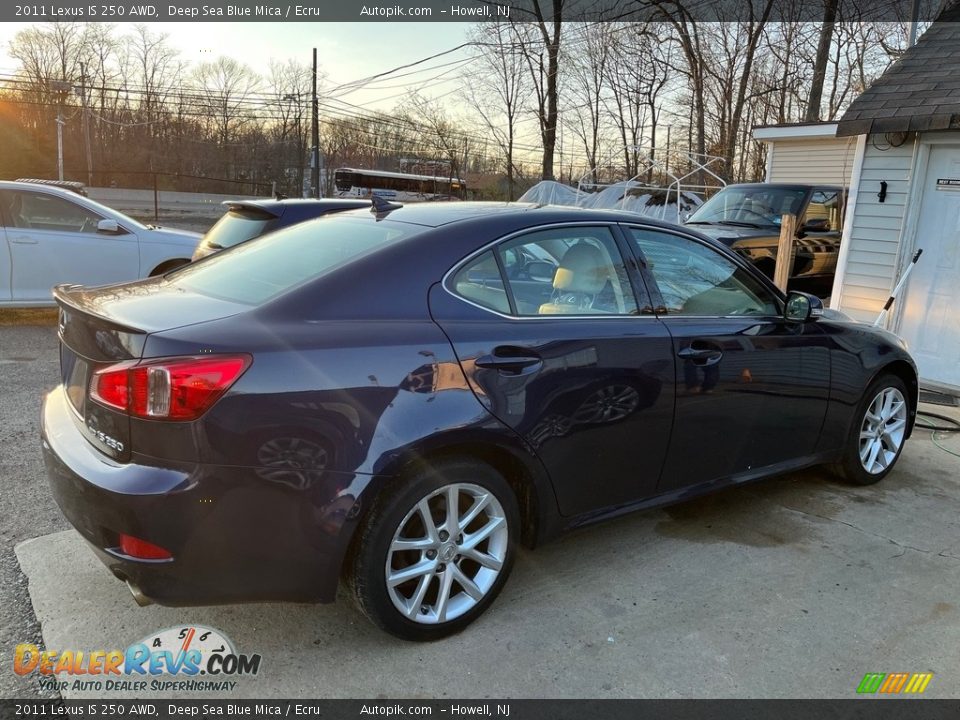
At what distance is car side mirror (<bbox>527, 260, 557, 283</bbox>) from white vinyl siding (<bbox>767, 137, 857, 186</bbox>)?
41.4ft

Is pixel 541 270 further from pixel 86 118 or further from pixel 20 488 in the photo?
pixel 86 118

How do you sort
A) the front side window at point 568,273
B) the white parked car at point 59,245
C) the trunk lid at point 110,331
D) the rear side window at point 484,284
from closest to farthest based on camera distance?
1. the trunk lid at point 110,331
2. the rear side window at point 484,284
3. the front side window at point 568,273
4. the white parked car at point 59,245

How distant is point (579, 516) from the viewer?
3098mm

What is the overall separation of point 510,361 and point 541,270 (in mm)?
565

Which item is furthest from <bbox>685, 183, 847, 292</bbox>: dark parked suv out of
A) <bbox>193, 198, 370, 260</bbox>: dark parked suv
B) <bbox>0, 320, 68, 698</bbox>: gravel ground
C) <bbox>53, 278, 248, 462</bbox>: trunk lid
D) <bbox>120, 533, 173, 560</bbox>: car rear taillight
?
<bbox>120, 533, 173, 560</bbox>: car rear taillight

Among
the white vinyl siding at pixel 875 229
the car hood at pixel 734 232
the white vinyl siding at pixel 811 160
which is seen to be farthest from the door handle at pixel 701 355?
the white vinyl siding at pixel 811 160

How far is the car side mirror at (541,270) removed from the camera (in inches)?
121

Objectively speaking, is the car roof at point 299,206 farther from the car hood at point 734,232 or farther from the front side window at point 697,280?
the car hood at point 734,232

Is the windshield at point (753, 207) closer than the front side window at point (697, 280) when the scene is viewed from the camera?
No

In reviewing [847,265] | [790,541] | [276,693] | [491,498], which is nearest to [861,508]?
[790,541]

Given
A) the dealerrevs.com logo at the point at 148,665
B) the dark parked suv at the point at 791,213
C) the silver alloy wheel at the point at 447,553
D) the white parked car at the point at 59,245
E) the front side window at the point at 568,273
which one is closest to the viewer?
the dealerrevs.com logo at the point at 148,665

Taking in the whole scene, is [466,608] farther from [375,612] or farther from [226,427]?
[226,427]

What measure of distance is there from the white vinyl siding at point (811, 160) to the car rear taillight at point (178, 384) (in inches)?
553

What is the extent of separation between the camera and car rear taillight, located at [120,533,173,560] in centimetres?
224
